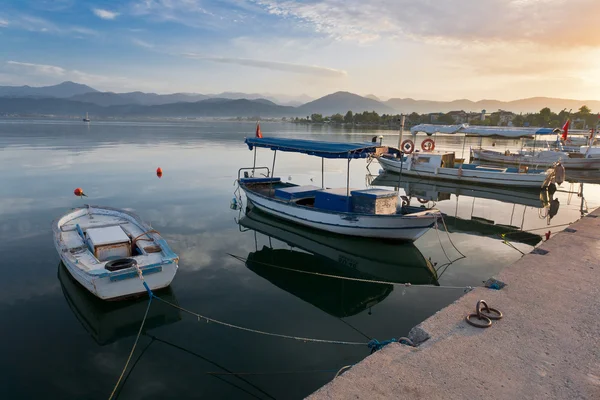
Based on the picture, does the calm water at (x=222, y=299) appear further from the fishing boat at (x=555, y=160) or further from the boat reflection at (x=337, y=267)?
the fishing boat at (x=555, y=160)

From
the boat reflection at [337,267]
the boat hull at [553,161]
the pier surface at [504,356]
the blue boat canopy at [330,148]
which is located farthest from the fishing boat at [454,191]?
the pier surface at [504,356]

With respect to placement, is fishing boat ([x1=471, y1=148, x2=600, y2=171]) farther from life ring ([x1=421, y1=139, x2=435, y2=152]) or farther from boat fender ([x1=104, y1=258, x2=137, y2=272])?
boat fender ([x1=104, y1=258, x2=137, y2=272])

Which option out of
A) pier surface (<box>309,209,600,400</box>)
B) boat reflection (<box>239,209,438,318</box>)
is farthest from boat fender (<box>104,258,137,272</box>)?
pier surface (<box>309,209,600,400</box>)

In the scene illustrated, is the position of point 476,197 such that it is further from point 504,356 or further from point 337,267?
point 504,356

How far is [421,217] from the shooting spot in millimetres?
15117

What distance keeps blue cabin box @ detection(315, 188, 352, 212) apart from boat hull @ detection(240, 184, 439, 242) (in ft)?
1.89

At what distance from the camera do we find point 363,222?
16125mm

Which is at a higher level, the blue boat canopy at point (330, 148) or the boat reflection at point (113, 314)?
the blue boat canopy at point (330, 148)

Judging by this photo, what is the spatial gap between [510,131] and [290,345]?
3380cm

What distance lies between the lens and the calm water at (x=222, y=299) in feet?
25.2

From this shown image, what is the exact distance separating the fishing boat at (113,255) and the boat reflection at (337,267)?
12.6ft

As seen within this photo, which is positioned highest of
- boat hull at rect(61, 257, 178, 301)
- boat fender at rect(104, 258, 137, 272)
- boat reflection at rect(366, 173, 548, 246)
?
boat fender at rect(104, 258, 137, 272)

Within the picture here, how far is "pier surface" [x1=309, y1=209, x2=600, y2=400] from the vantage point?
5355 mm

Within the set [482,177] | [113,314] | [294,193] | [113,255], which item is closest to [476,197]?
[482,177]
